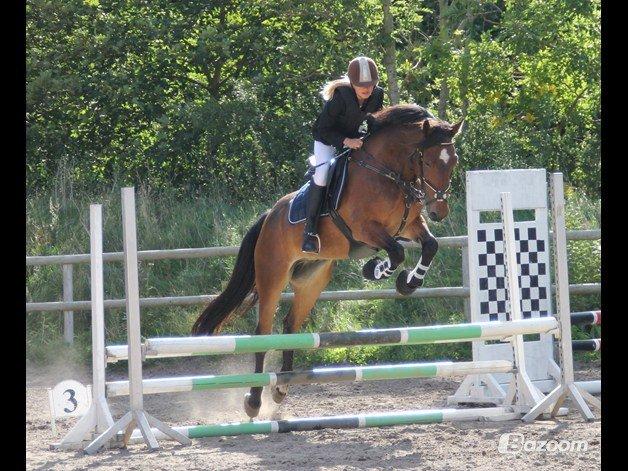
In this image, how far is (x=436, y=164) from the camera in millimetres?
6223

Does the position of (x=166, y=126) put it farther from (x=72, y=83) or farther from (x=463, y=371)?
(x=463, y=371)

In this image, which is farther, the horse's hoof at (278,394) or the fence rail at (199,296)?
the fence rail at (199,296)

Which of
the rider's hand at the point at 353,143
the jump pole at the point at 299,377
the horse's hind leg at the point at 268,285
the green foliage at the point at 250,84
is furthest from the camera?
the green foliage at the point at 250,84

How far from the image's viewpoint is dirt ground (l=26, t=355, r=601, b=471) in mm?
4996

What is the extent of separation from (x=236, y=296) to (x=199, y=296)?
224 centimetres

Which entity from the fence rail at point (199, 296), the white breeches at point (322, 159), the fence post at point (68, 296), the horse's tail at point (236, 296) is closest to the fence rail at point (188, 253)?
the fence rail at point (199, 296)

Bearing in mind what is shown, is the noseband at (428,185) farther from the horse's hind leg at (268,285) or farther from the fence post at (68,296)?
the fence post at (68,296)

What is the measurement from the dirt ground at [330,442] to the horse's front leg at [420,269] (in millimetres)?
855

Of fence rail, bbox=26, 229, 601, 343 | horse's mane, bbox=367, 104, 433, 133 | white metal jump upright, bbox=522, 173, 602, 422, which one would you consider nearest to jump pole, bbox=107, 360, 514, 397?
white metal jump upright, bbox=522, 173, 602, 422

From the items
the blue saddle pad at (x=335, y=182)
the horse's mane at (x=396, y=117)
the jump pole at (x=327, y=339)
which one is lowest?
the jump pole at (x=327, y=339)

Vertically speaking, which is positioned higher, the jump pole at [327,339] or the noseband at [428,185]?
the noseband at [428,185]

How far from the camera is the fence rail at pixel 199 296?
898cm

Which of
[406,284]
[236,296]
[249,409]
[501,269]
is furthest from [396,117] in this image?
[249,409]

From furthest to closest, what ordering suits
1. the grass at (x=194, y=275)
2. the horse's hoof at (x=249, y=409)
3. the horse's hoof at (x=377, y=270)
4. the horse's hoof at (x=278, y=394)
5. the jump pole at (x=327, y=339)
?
the grass at (x=194, y=275)
the horse's hoof at (x=278, y=394)
the horse's hoof at (x=249, y=409)
the horse's hoof at (x=377, y=270)
the jump pole at (x=327, y=339)
